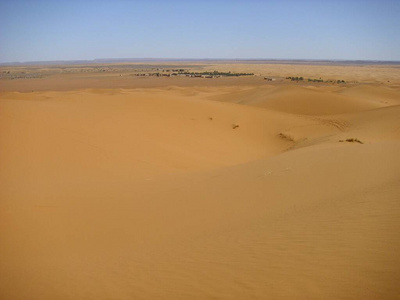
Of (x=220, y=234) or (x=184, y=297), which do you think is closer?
(x=184, y=297)

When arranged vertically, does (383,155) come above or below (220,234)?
above

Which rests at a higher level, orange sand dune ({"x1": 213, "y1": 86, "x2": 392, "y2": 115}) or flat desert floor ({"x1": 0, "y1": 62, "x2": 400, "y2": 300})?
orange sand dune ({"x1": 213, "y1": 86, "x2": 392, "y2": 115})

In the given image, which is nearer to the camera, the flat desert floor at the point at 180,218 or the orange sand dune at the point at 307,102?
the flat desert floor at the point at 180,218

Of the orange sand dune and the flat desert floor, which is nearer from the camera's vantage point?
the flat desert floor

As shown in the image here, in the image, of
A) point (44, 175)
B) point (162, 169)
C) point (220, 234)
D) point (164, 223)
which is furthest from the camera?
point (162, 169)

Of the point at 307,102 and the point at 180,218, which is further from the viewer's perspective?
the point at 307,102

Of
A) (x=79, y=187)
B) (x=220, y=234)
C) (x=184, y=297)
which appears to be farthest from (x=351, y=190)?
(x=79, y=187)

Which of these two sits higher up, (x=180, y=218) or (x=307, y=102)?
(x=307, y=102)

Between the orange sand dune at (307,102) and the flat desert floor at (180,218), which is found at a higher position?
the orange sand dune at (307,102)

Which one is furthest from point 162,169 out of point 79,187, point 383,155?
point 383,155

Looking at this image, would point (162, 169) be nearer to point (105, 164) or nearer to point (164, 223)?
point (105, 164)

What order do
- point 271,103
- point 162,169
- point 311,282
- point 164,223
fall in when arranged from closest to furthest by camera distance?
point 311,282, point 164,223, point 162,169, point 271,103
